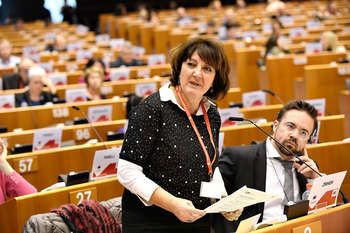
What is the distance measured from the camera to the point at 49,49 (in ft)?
34.0

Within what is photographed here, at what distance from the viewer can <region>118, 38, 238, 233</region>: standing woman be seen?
6.45ft

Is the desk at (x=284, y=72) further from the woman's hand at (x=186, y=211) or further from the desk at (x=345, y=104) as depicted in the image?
the woman's hand at (x=186, y=211)

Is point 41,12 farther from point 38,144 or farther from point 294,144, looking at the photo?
point 294,144

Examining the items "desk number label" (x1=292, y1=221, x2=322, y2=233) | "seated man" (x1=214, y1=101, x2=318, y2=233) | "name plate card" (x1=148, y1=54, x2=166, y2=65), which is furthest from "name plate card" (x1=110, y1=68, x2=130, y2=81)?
"desk number label" (x1=292, y1=221, x2=322, y2=233)

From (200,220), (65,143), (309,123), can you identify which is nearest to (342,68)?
(65,143)

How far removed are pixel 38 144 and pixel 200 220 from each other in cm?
248

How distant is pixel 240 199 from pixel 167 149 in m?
0.31

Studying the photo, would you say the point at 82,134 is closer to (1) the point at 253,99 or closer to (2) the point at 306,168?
(1) the point at 253,99

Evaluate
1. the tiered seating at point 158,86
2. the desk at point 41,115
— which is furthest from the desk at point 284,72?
the desk at point 41,115

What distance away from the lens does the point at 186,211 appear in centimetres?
189

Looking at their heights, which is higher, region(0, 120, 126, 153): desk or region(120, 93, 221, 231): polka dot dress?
region(120, 93, 221, 231): polka dot dress

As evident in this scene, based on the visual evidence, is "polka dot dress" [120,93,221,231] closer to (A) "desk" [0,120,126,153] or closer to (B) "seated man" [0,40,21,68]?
(A) "desk" [0,120,126,153]

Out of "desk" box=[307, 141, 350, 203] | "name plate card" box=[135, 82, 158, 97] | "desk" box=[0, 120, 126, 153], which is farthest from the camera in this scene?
"name plate card" box=[135, 82, 158, 97]

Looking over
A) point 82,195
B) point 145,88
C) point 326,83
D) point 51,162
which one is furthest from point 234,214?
point 326,83
